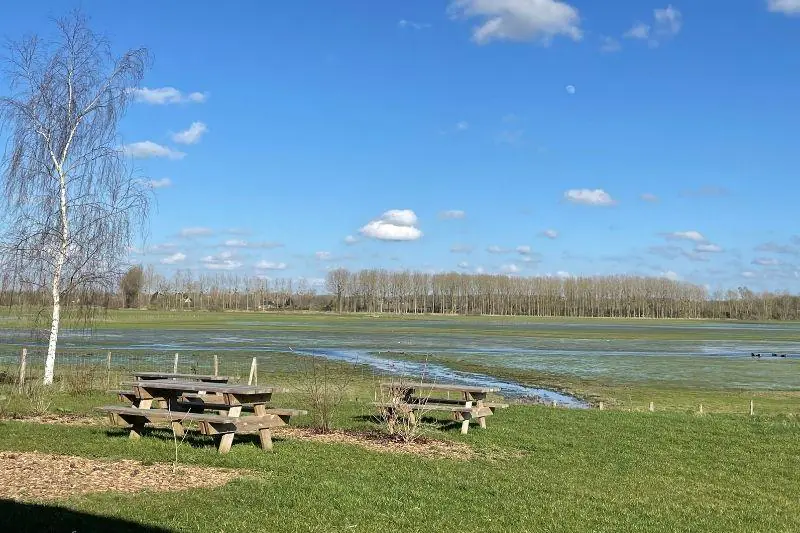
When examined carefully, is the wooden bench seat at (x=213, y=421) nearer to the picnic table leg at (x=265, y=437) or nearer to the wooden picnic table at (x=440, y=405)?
the picnic table leg at (x=265, y=437)

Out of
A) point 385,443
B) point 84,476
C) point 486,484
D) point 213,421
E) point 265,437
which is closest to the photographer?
point 84,476

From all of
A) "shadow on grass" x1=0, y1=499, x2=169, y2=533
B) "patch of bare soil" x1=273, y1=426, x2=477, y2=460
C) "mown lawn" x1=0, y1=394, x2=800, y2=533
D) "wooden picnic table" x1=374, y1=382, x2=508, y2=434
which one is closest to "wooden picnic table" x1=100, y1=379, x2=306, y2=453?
"mown lawn" x1=0, y1=394, x2=800, y2=533

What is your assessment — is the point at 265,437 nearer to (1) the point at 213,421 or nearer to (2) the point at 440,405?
(1) the point at 213,421

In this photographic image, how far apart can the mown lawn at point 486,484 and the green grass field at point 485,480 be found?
23 millimetres

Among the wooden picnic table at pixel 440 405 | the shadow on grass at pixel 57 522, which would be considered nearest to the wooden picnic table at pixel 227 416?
the wooden picnic table at pixel 440 405

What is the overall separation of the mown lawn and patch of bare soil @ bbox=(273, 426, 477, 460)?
15.0 inches

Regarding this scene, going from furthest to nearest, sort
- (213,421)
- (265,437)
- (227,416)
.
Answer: (265,437) → (227,416) → (213,421)

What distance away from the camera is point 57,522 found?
20.8 feet

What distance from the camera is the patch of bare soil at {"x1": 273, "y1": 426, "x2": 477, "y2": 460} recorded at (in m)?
11.2

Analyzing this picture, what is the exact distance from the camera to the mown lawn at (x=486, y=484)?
23.1 feet

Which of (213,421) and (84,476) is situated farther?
(213,421)

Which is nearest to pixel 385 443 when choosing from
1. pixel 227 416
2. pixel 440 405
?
pixel 440 405

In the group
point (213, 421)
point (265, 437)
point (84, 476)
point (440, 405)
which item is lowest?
point (84, 476)

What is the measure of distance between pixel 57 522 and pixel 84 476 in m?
2.12
